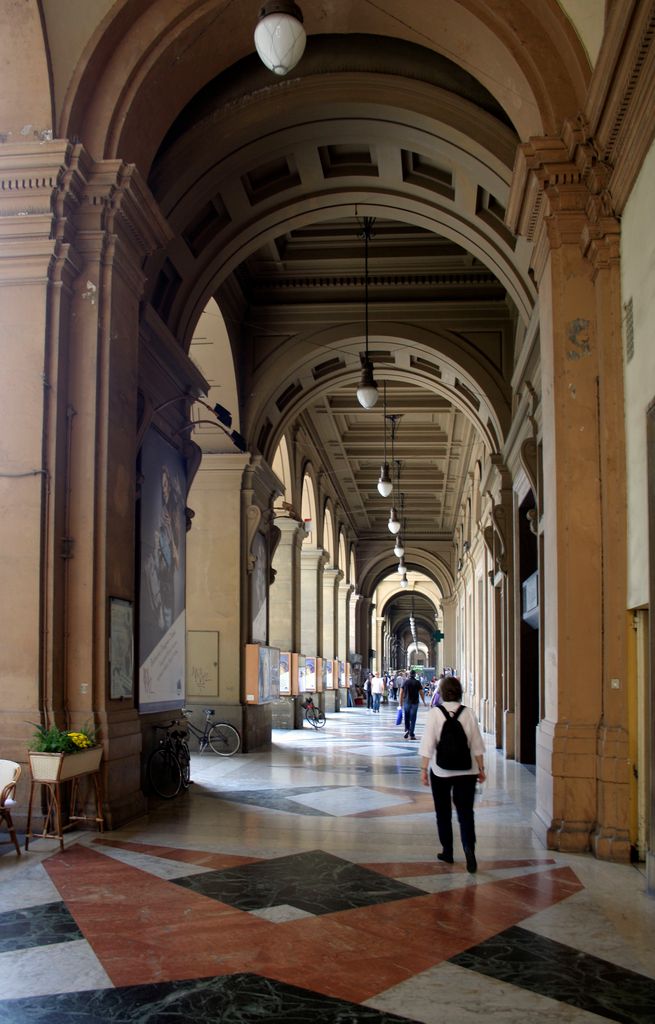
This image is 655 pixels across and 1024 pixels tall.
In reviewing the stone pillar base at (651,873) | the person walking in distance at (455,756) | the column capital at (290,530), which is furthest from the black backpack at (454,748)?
the column capital at (290,530)

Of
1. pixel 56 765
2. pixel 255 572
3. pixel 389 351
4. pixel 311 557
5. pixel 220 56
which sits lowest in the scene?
pixel 56 765

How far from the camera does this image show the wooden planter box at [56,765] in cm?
703

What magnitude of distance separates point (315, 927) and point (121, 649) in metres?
3.79

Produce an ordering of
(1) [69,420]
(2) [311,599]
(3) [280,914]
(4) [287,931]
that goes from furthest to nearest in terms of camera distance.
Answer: (2) [311,599] → (1) [69,420] → (3) [280,914] → (4) [287,931]

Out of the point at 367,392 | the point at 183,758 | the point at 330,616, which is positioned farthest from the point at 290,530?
the point at 183,758

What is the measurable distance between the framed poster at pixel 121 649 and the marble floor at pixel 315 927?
1192mm

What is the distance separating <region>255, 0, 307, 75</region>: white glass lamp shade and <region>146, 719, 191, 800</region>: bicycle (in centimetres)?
684

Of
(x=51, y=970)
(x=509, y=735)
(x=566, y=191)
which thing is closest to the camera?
(x=51, y=970)

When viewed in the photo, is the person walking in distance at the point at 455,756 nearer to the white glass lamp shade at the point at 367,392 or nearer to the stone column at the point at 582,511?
the stone column at the point at 582,511

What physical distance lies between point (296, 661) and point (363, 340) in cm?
770

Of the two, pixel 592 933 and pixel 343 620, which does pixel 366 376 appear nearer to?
pixel 592 933

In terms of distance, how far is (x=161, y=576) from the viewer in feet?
33.8

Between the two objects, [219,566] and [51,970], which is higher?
[219,566]

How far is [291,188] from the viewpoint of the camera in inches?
457
